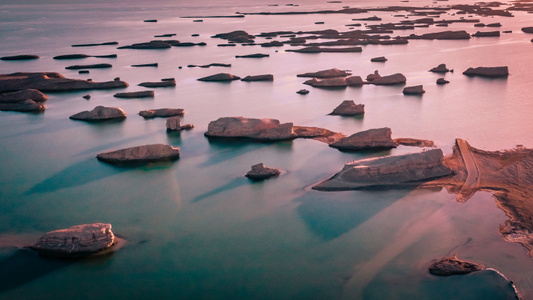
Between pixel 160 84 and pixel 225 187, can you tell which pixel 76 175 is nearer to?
pixel 225 187

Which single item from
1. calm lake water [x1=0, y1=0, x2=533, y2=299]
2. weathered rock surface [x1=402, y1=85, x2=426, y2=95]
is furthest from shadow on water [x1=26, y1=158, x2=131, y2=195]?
weathered rock surface [x1=402, y1=85, x2=426, y2=95]

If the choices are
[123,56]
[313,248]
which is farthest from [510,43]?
[313,248]

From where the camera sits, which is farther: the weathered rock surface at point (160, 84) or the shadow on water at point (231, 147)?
the weathered rock surface at point (160, 84)

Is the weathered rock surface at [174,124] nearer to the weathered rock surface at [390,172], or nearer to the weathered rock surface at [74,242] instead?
the weathered rock surface at [390,172]

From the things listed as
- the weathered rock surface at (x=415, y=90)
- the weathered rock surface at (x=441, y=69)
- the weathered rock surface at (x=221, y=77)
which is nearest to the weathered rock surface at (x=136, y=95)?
the weathered rock surface at (x=221, y=77)

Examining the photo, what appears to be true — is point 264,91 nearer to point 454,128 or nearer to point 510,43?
point 454,128
